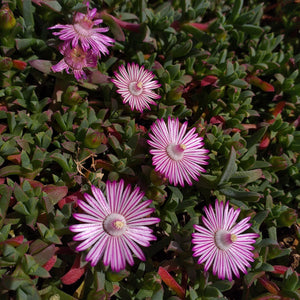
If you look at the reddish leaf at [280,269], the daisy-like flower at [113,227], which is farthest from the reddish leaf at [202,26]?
the reddish leaf at [280,269]

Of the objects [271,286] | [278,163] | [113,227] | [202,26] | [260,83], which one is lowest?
[271,286]

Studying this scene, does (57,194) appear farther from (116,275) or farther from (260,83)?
(260,83)

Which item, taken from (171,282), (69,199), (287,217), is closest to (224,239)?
(171,282)

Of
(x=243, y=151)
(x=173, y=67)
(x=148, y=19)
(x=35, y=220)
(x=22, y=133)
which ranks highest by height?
(x=148, y=19)

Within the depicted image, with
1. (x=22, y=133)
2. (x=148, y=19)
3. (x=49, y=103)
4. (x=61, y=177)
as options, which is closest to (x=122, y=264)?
(x=61, y=177)

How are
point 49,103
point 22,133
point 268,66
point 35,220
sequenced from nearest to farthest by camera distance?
point 35,220 → point 22,133 → point 49,103 → point 268,66

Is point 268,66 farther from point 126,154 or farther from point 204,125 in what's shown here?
point 126,154
